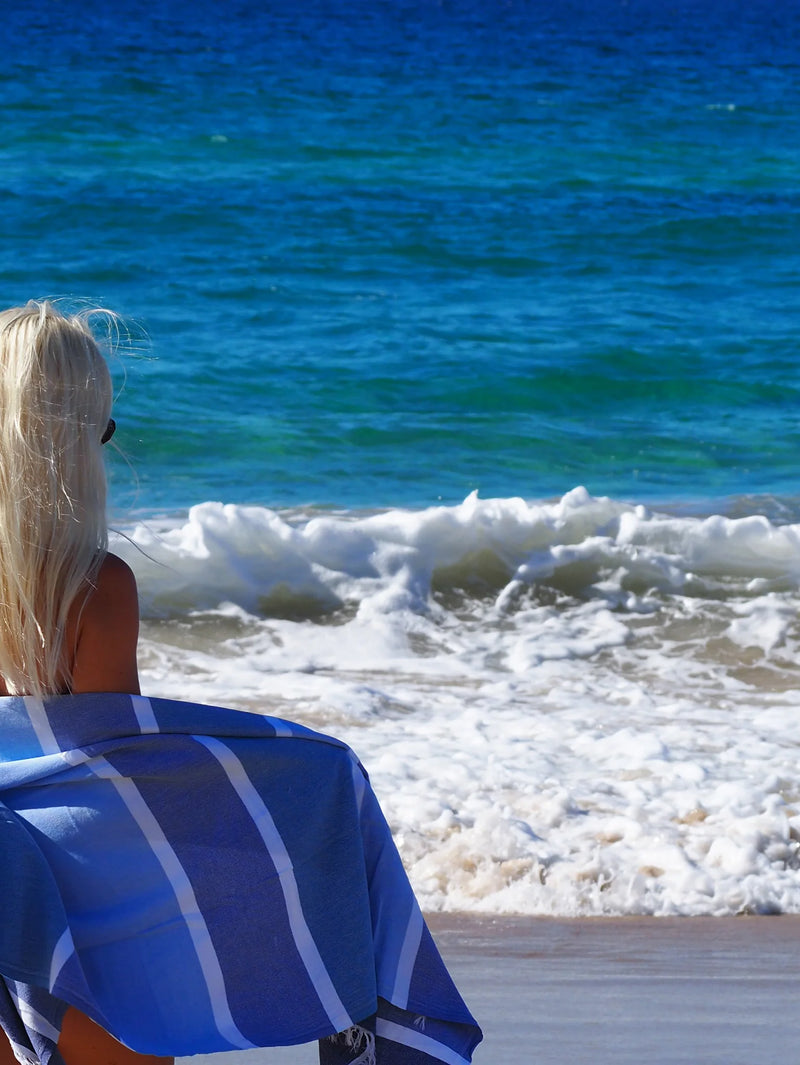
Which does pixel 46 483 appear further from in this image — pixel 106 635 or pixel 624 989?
pixel 624 989

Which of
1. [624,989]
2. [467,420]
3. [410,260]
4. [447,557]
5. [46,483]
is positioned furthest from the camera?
[410,260]

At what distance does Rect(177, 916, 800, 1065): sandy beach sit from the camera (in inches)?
92.6

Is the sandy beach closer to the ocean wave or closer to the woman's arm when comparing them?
the woman's arm

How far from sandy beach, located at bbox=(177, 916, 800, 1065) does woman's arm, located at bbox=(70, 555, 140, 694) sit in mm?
899

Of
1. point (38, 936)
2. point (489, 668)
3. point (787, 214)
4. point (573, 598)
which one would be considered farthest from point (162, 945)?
point (787, 214)

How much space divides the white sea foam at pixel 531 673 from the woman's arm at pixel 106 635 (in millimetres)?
757

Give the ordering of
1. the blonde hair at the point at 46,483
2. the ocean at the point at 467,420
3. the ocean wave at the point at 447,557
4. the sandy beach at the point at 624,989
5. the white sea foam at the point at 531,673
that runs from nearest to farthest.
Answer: the blonde hair at the point at 46,483, the sandy beach at the point at 624,989, the white sea foam at the point at 531,673, the ocean at the point at 467,420, the ocean wave at the point at 447,557

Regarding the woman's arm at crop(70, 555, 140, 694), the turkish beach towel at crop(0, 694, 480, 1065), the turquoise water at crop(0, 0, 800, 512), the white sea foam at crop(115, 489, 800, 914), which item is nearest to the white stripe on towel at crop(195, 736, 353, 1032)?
the turkish beach towel at crop(0, 694, 480, 1065)

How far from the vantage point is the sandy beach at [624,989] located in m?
2.35

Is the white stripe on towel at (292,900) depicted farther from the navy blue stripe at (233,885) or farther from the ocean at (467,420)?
the ocean at (467,420)

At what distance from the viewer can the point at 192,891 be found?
1673mm

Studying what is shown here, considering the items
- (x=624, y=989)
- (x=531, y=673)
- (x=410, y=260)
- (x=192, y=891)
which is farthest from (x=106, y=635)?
(x=410, y=260)

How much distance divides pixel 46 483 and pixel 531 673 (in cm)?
346

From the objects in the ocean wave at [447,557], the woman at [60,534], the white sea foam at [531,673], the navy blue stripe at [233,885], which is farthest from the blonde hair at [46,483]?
the ocean wave at [447,557]
